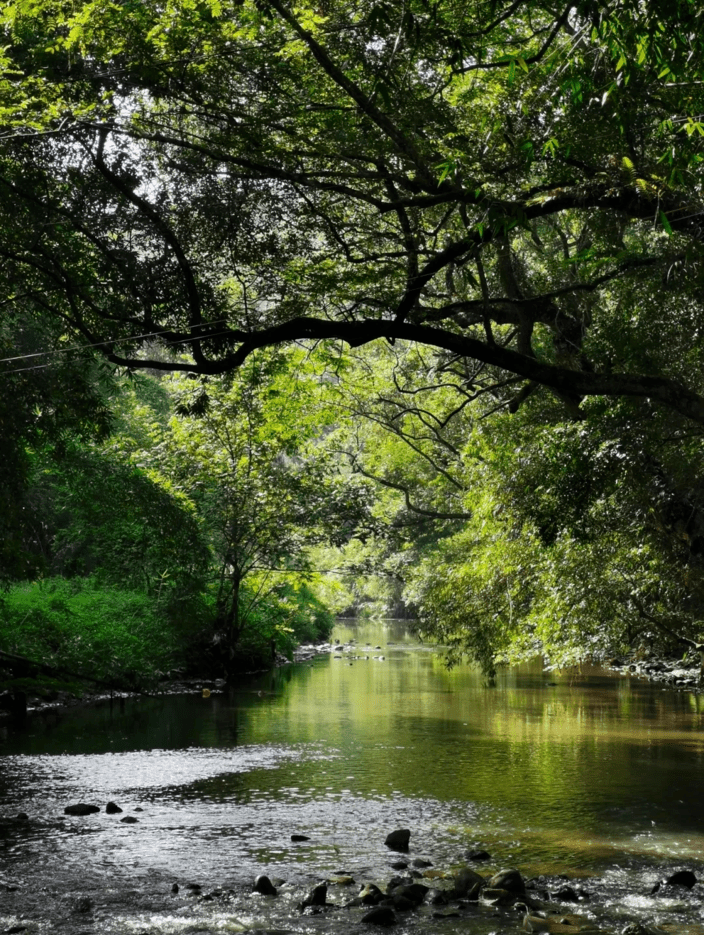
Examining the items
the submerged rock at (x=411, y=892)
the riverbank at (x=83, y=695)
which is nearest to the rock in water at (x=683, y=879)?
the submerged rock at (x=411, y=892)

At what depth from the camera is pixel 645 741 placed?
561 inches

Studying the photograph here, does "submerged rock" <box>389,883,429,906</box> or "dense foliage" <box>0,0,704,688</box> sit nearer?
"submerged rock" <box>389,883,429,906</box>

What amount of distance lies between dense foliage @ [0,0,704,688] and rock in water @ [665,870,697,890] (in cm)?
376

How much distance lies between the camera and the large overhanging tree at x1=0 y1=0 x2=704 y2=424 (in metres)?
8.84

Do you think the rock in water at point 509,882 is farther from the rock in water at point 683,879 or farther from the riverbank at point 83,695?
the riverbank at point 83,695

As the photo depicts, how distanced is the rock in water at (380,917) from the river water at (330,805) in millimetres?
110

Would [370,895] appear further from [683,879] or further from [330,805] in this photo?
[330,805]

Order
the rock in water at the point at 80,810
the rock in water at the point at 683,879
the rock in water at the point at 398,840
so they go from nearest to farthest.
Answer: the rock in water at the point at 683,879 → the rock in water at the point at 398,840 → the rock in water at the point at 80,810

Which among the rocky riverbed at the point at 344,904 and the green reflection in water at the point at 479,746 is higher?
the green reflection in water at the point at 479,746

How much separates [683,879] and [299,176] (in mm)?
6860

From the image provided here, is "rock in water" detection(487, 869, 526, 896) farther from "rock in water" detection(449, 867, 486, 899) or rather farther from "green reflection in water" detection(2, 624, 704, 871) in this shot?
"green reflection in water" detection(2, 624, 704, 871)

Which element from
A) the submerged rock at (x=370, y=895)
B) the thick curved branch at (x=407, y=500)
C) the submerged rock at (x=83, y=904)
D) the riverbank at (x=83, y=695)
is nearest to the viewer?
the submerged rock at (x=83, y=904)

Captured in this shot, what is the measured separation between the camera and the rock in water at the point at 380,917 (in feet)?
21.8

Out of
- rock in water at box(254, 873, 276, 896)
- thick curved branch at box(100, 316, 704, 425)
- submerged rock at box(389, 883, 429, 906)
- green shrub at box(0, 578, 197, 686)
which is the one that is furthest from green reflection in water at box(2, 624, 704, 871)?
thick curved branch at box(100, 316, 704, 425)
